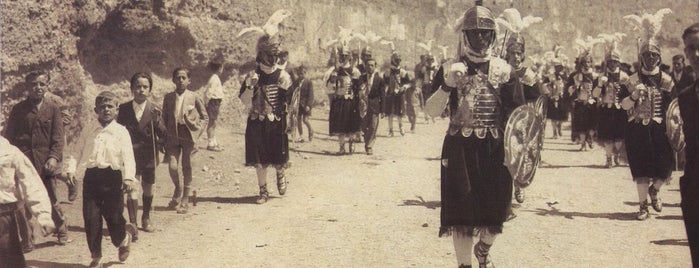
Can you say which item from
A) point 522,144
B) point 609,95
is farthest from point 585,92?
point 522,144

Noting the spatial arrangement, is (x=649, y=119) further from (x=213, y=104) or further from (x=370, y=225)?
(x=213, y=104)

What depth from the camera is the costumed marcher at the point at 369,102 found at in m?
14.2

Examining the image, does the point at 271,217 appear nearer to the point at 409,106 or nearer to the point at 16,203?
the point at 16,203

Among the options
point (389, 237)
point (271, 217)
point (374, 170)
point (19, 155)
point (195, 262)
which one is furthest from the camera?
point (374, 170)

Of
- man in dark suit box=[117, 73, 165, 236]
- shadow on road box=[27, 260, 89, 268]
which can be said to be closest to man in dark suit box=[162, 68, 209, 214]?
man in dark suit box=[117, 73, 165, 236]

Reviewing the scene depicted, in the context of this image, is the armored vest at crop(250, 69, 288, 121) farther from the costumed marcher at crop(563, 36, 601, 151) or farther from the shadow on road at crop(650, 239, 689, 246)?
the costumed marcher at crop(563, 36, 601, 151)

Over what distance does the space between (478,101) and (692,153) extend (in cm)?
175

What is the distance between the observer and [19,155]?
418cm

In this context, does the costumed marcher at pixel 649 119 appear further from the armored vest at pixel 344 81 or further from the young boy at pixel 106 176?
the armored vest at pixel 344 81

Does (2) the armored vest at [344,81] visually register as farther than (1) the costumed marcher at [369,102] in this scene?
No

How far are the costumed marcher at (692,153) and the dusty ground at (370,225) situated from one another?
91.8 inches

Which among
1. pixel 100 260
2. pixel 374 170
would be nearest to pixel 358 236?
pixel 100 260

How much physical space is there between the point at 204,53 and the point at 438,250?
9954mm

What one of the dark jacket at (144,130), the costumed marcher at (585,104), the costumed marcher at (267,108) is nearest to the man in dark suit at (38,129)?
the dark jacket at (144,130)
